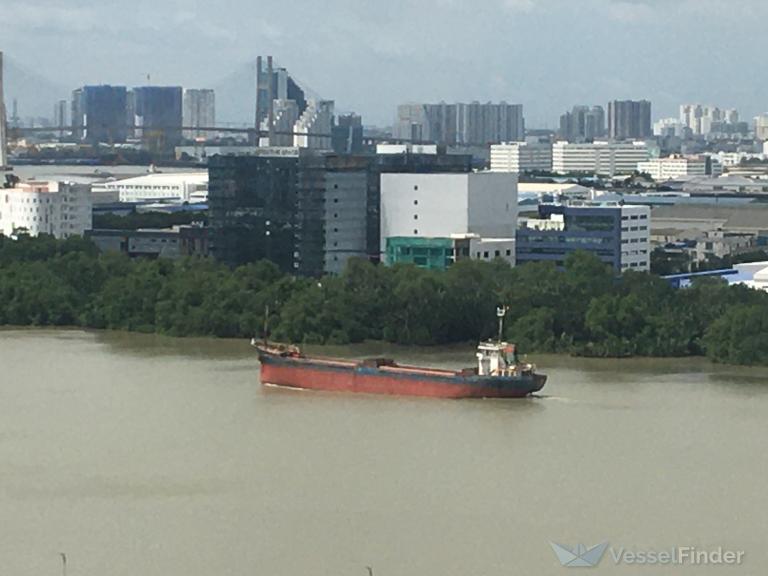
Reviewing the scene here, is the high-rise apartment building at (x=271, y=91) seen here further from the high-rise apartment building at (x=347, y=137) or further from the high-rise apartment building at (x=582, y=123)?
the high-rise apartment building at (x=582, y=123)

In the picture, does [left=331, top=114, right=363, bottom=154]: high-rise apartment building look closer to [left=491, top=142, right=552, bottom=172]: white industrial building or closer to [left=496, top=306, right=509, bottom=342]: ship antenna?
[left=491, top=142, right=552, bottom=172]: white industrial building

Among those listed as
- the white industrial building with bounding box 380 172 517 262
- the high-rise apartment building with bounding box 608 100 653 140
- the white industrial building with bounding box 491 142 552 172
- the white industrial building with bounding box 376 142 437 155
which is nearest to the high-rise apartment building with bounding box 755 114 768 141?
the high-rise apartment building with bounding box 608 100 653 140

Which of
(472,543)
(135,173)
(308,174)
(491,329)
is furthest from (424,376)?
(135,173)

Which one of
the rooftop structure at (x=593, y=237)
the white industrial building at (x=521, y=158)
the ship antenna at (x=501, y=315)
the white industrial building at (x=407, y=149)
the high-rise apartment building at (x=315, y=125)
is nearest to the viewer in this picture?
the ship antenna at (x=501, y=315)

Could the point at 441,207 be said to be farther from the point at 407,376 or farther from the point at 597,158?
the point at 597,158

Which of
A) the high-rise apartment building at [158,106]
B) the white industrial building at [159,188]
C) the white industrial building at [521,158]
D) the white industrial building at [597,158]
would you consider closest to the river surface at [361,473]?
Result: the white industrial building at [159,188]

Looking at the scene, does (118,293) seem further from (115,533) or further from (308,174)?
(115,533)

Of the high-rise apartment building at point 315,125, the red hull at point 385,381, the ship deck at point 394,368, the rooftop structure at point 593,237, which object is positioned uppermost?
the high-rise apartment building at point 315,125
